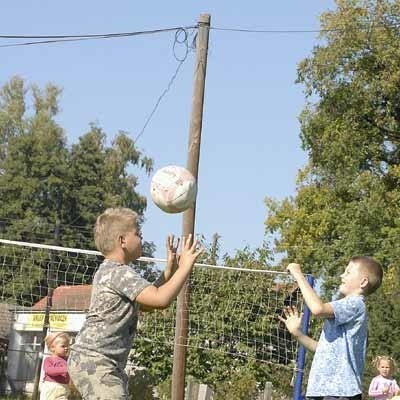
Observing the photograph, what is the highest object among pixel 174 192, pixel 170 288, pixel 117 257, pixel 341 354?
pixel 174 192

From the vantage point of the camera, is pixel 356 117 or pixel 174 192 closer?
pixel 174 192

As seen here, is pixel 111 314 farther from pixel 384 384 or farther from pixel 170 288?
pixel 384 384

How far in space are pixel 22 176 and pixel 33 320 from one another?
→ 20.4 m

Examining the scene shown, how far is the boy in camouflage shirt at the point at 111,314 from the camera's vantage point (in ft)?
18.2

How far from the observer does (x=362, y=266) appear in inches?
242

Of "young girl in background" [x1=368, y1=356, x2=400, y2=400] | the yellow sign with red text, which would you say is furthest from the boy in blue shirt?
the yellow sign with red text

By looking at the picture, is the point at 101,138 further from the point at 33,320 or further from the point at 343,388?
the point at 343,388

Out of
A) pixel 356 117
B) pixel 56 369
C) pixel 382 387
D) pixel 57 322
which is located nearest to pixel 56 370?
pixel 56 369

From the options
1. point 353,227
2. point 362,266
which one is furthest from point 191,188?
point 353,227

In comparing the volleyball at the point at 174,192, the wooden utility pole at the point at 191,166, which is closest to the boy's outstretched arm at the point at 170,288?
the volleyball at the point at 174,192

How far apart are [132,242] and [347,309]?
4.47 feet

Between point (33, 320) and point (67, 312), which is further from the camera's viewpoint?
point (33, 320)

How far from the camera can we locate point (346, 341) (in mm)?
6117

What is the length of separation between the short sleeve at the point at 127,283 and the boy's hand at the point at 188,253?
25 centimetres
